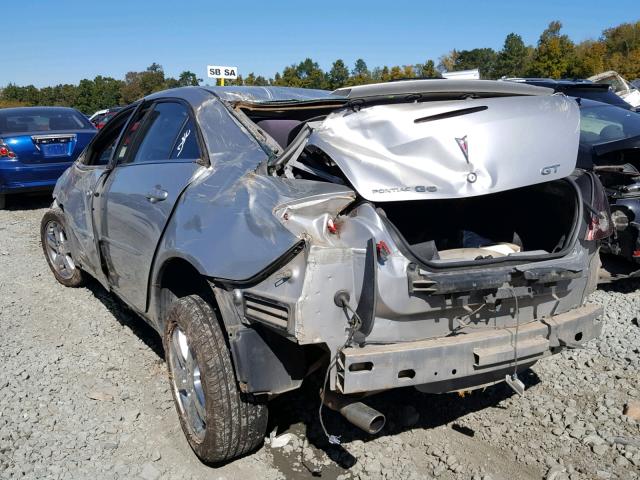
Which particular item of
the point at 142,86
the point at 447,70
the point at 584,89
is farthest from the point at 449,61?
the point at 584,89

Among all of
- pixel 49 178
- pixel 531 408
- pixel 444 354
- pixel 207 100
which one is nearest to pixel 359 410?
pixel 444 354

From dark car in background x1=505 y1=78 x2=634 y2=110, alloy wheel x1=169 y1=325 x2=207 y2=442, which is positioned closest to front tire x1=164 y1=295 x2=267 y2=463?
alloy wheel x1=169 y1=325 x2=207 y2=442

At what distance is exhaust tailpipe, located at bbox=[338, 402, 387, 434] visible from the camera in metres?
2.41

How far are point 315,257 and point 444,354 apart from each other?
28.0 inches

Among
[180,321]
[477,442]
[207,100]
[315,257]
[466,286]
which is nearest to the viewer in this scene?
[315,257]

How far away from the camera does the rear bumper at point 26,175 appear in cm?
902

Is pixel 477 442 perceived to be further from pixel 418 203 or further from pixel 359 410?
pixel 418 203

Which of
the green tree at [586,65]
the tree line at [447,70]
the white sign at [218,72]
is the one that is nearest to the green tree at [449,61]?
the tree line at [447,70]

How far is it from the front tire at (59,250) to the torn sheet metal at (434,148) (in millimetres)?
3522

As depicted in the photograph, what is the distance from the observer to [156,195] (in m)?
3.38

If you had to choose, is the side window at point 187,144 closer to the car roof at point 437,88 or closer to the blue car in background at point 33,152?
the car roof at point 437,88

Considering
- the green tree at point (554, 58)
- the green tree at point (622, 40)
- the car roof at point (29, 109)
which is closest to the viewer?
the car roof at point (29, 109)

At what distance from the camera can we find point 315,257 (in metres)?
2.31

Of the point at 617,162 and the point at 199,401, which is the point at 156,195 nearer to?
the point at 199,401
